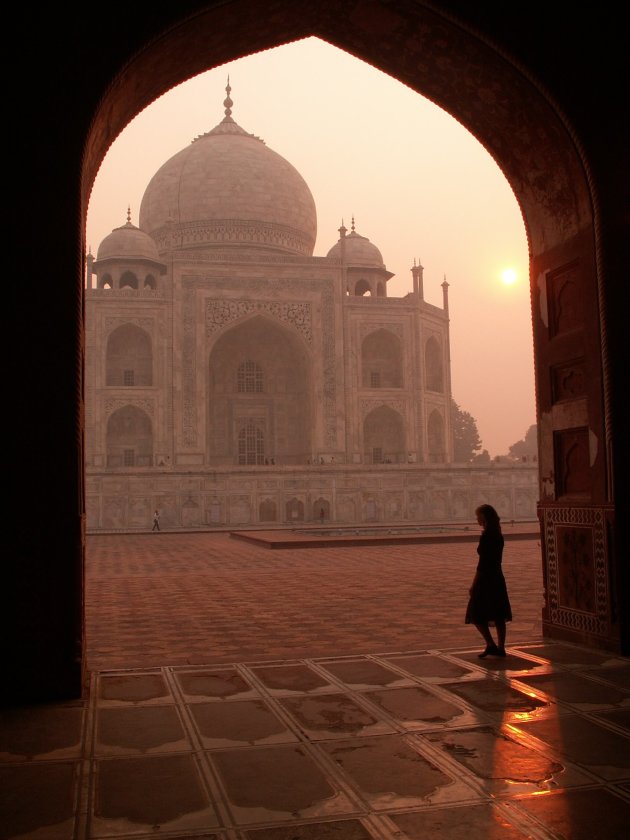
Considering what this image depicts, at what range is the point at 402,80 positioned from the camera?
17.8ft

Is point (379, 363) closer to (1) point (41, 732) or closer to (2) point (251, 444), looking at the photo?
(2) point (251, 444)

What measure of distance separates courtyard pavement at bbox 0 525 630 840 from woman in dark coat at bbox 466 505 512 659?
0.48 ft

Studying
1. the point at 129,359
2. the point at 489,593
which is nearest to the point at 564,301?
the point at 489,593

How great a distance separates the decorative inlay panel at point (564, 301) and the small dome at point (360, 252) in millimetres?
26123

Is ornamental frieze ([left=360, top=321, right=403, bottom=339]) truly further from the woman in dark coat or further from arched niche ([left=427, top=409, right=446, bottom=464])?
the woman in dark coat

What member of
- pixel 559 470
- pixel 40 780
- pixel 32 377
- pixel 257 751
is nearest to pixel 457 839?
pixel 257 751

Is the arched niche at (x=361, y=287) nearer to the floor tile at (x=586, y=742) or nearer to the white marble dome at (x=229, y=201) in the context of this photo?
the white marble dome at (x=229, y=201)

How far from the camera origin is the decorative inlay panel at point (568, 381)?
4948mm

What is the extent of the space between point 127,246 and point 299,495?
40.0ft

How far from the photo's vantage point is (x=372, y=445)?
29.0 metres

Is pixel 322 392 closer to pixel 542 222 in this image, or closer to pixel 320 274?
pixel 320 274

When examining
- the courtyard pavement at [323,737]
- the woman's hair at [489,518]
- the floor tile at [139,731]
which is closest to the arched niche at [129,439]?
the courtyard pavement at [323,737]

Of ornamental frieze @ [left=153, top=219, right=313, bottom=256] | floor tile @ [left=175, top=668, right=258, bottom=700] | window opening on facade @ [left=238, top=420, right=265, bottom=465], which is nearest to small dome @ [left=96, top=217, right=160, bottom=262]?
ornamental frieze @ [left=153, top=219, right=313, bottom=256]

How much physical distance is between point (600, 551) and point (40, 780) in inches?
124
